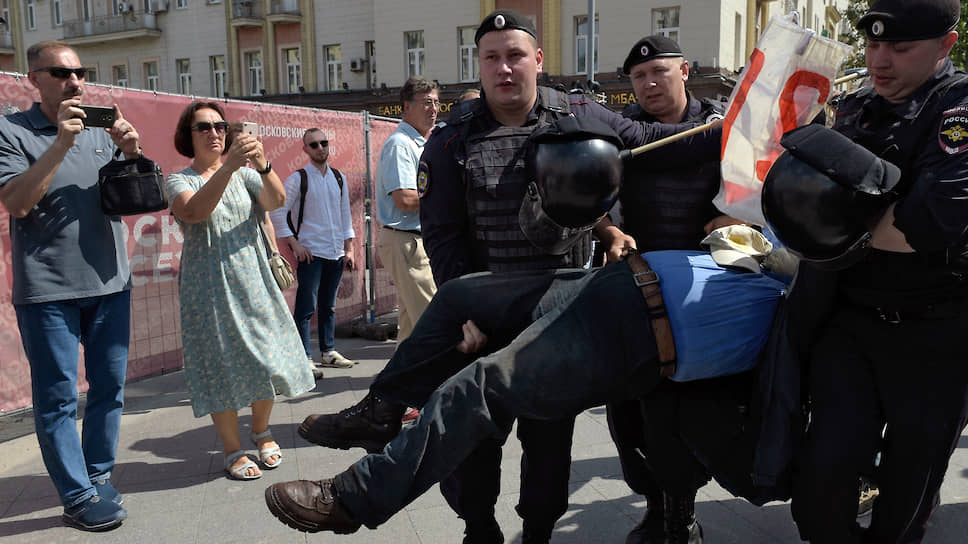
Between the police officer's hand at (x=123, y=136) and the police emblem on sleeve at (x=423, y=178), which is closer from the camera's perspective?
the police emblem on sleeve at (x=423, y=178)

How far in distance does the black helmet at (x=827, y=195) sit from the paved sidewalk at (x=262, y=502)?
1744 mm

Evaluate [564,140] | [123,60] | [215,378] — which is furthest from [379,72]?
[564,140]

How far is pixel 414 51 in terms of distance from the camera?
84.4 ft

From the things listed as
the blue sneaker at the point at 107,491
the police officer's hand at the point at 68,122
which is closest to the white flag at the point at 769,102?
the police officer's hand at the point at 68,122

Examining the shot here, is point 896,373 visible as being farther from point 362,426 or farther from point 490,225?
point 362,426

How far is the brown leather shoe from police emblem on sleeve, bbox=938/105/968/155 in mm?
1954

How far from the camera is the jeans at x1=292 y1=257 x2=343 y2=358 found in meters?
6.05

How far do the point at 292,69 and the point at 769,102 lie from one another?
92.9ft

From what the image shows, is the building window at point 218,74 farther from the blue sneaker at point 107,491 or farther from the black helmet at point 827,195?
the black helmet at point 827,195

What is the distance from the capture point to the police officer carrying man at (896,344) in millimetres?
1994

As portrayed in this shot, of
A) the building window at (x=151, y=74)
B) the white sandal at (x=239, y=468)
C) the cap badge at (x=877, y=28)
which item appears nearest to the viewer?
the cap badge at (x=877, y=28)

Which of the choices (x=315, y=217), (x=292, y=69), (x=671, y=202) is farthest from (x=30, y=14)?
(x=671, y=202)

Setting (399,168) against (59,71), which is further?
(399,168)

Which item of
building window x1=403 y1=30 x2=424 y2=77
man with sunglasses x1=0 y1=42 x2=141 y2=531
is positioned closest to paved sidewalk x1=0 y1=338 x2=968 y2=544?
man with sunglasses x1=0 y1=42 x2=141 y2=531
